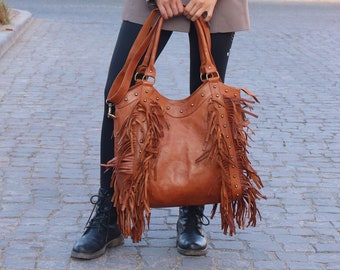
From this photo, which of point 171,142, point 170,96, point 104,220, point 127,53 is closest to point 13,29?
point 170,96

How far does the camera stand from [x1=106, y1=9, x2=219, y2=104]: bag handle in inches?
125

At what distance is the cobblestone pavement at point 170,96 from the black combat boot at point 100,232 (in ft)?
0.16

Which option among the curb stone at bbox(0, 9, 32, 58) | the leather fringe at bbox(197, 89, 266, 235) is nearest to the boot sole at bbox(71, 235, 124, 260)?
the leather fringe at bbox(197, 89, 266, 235)

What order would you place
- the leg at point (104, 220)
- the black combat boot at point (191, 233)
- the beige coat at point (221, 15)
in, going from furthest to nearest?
the black combat boot at point (191, 233), the leg at point (104, 220), the beige coat at point (221, 15)

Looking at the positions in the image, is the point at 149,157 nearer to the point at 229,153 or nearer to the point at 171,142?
the point at 171,142

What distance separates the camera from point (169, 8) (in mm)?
3195

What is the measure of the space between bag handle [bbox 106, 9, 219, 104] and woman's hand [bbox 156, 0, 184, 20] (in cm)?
3

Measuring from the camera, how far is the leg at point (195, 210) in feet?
11.2

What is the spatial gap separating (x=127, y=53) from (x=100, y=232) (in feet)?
2.71

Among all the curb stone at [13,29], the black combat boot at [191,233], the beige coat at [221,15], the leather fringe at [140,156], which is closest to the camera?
the leather fringe at [140,156]

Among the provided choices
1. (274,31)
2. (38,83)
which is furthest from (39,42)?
(274,31)

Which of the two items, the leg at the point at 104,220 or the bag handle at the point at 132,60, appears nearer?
the bag handle at the point at 132,60

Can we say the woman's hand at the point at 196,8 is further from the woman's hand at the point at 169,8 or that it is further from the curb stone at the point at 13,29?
the curb stone at the point at 13,29

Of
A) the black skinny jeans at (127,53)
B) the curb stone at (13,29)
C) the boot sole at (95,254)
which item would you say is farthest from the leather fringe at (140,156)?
the curb stone at (13,29)
